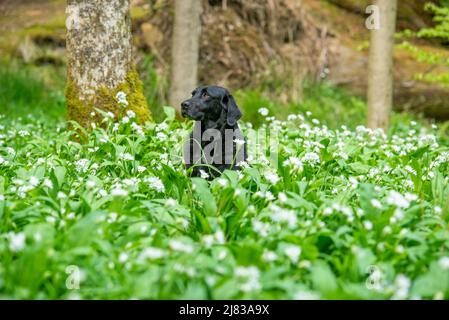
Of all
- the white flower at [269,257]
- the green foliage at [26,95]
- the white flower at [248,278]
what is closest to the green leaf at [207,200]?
the white flower at [269,257]

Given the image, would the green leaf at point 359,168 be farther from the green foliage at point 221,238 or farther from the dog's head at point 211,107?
the dog's head at point 211,107

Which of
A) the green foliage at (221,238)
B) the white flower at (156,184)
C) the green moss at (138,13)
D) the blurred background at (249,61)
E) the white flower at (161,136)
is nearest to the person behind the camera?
the green foliage at (221,238)

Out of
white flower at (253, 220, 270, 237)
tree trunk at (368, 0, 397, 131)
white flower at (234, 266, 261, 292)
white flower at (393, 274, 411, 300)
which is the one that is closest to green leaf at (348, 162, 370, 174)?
white flower at (253, 220, 270, 237)

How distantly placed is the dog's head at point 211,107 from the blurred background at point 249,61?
384 centimetres

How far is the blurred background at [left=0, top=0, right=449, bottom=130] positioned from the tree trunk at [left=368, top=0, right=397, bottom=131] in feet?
2.68

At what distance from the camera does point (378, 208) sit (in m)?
3.43

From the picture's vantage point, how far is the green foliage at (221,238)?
2701 mm

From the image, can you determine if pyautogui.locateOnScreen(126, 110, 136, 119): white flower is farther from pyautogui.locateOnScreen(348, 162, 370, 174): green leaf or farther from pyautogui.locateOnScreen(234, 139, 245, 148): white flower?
pyautogui.locateOnScreen(348, 162, 370, 174): green leaf

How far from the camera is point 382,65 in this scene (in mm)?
8672

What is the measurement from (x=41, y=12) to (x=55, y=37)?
5.30ft

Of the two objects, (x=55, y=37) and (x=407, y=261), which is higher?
(x=55, y=37)
